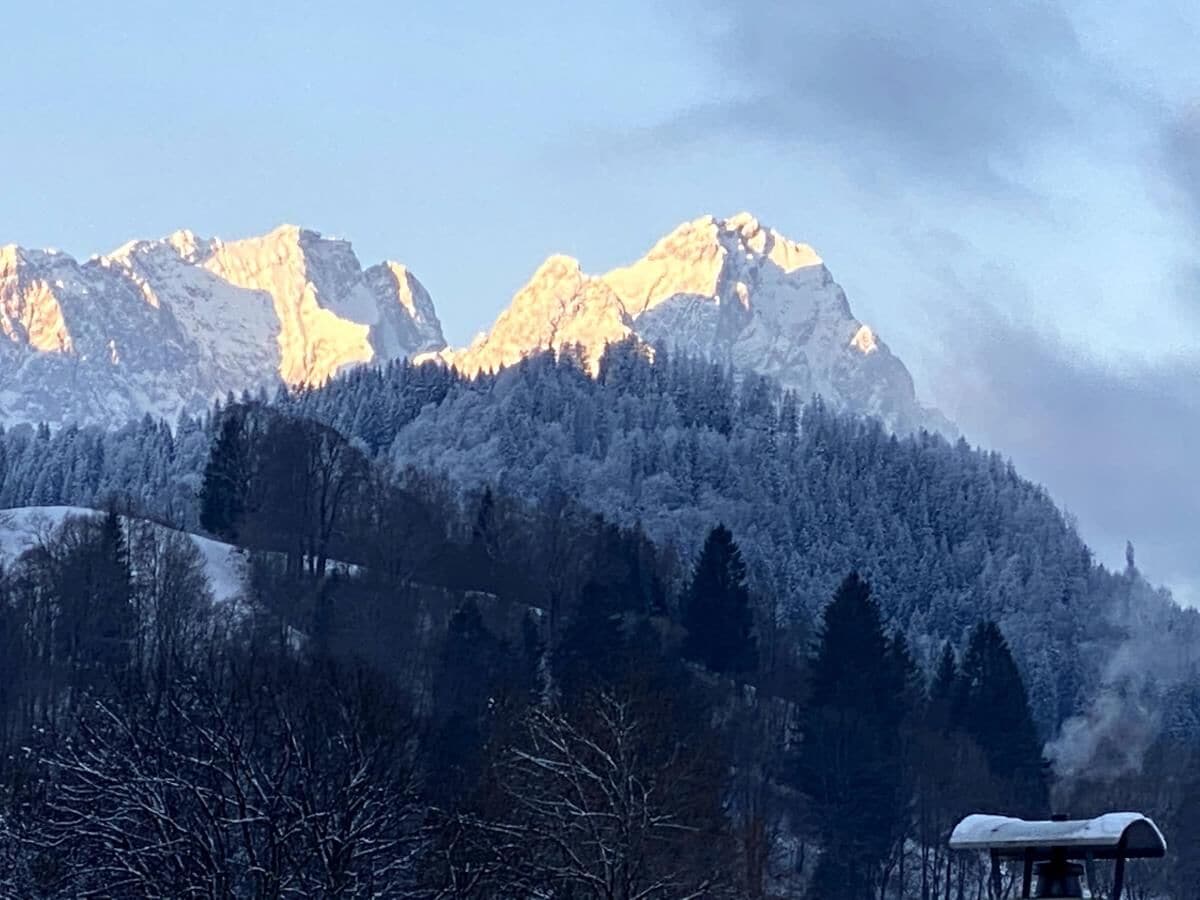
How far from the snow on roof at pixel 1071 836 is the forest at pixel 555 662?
37.6ft

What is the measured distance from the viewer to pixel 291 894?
1286 inches

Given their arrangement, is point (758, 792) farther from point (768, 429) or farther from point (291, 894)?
point (768, 429)

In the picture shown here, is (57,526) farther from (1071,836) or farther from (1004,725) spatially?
(1071,836)

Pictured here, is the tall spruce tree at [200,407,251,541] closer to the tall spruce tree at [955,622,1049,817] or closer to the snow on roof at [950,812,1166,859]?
the tall spruce tree at [955,622,1049,817]

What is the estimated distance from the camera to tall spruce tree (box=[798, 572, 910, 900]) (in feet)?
258

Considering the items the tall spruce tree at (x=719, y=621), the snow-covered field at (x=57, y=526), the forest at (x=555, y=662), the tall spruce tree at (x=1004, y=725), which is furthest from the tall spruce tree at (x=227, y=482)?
the tall spruce tree at (x=1004, y=725)

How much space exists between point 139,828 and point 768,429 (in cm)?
16134

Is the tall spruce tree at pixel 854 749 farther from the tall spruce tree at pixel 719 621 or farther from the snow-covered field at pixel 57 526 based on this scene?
the snow-covered field at pixel 57 526

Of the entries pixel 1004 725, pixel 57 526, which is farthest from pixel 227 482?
pixel 1004 725

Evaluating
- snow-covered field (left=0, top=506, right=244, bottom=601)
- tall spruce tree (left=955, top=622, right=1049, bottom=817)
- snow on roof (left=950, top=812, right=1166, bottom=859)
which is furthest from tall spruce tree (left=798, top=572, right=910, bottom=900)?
snow on roof (left=950, top=812, right=1166, bottom=859)

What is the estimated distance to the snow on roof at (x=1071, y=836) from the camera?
51.5 ft

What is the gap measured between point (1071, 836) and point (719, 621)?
8611cm

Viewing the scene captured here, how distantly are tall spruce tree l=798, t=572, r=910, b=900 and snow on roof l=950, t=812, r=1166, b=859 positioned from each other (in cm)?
6196

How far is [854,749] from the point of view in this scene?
8312 cm
